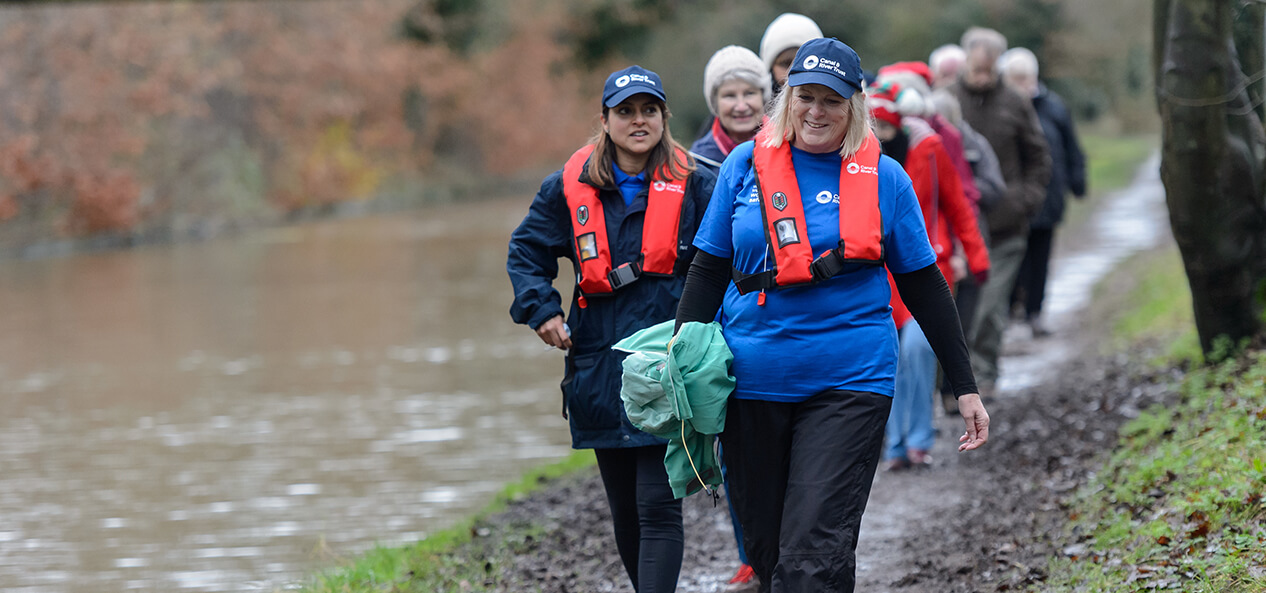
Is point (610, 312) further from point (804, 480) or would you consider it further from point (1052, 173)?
point (1052, 173)

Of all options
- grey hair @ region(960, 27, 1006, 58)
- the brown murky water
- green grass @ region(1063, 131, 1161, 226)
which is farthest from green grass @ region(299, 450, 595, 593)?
green grass @ region(1063, 131, 1161, 226)

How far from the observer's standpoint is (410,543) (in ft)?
23.2

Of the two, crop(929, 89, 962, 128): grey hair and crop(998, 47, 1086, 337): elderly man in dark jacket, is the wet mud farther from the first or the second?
crop(998, 47, 1086, 337): elderly man in dark jacket

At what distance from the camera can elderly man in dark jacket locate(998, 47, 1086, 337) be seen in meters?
11.5

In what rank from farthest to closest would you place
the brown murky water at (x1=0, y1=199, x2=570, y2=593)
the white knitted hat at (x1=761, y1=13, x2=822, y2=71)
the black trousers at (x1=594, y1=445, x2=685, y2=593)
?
the brown murky water at (x1=0, y1=199, x2=570, y2=593)
the white knitted hat at (x1=761, y1=13, x2=822, y2=71)
the black trousers at (x1=594, y1=445, x2=685, y2=593)

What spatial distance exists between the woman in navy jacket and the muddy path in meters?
1.07

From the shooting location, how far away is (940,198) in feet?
24.3

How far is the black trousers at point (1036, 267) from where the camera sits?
39.0 feet

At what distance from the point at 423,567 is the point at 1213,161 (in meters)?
4.44

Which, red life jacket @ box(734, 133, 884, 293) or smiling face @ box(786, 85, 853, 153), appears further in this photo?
smiling face @ box(786, 85, 853, 153)

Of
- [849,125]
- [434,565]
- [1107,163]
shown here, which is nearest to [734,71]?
[849,125]

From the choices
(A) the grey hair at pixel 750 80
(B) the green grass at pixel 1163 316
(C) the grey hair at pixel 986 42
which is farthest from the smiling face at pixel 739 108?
(C) the grey hair at pixel 986 42

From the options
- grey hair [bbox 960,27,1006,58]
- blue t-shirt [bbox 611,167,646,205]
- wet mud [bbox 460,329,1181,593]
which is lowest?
wet mud [bbox 460,329,1181,593]

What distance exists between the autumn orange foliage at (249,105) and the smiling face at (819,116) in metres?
24.9
